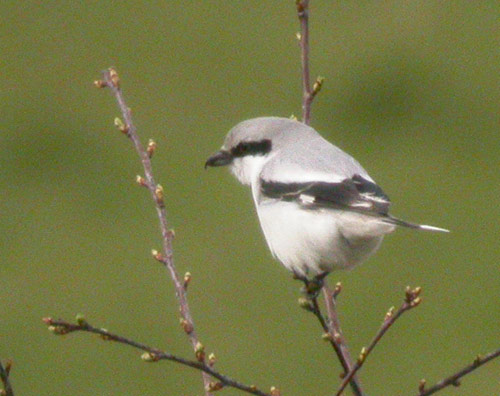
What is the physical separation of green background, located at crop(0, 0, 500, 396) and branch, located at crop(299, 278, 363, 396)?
117 inches

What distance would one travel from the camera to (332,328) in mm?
2951

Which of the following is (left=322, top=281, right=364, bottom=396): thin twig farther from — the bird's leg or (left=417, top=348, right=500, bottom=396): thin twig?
(left=417, top=348, right=500, bottom=396): thin twig

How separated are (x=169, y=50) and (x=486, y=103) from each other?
1932 mm

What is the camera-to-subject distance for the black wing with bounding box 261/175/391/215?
3.07 m

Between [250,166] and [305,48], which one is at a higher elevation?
[305,48]

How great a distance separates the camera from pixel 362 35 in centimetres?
804

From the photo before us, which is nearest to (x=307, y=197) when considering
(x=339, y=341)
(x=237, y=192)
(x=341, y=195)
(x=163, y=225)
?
(x=341, y=195)

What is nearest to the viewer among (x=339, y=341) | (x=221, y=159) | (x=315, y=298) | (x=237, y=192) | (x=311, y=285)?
(x=339, y=341)

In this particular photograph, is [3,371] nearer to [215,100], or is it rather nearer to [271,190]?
[271,190]

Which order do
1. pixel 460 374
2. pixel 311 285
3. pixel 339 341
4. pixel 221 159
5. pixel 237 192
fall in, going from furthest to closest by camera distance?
pixel 237 192
pixel 221 159
pixel 311 285
pixel 339 341
pixel 460 374

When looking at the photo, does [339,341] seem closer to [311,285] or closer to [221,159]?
[311,285]

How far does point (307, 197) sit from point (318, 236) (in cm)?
10

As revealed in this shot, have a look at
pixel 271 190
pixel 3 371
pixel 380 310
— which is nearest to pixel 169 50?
pixel 380 310

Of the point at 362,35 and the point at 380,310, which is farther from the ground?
the point at 362,35
